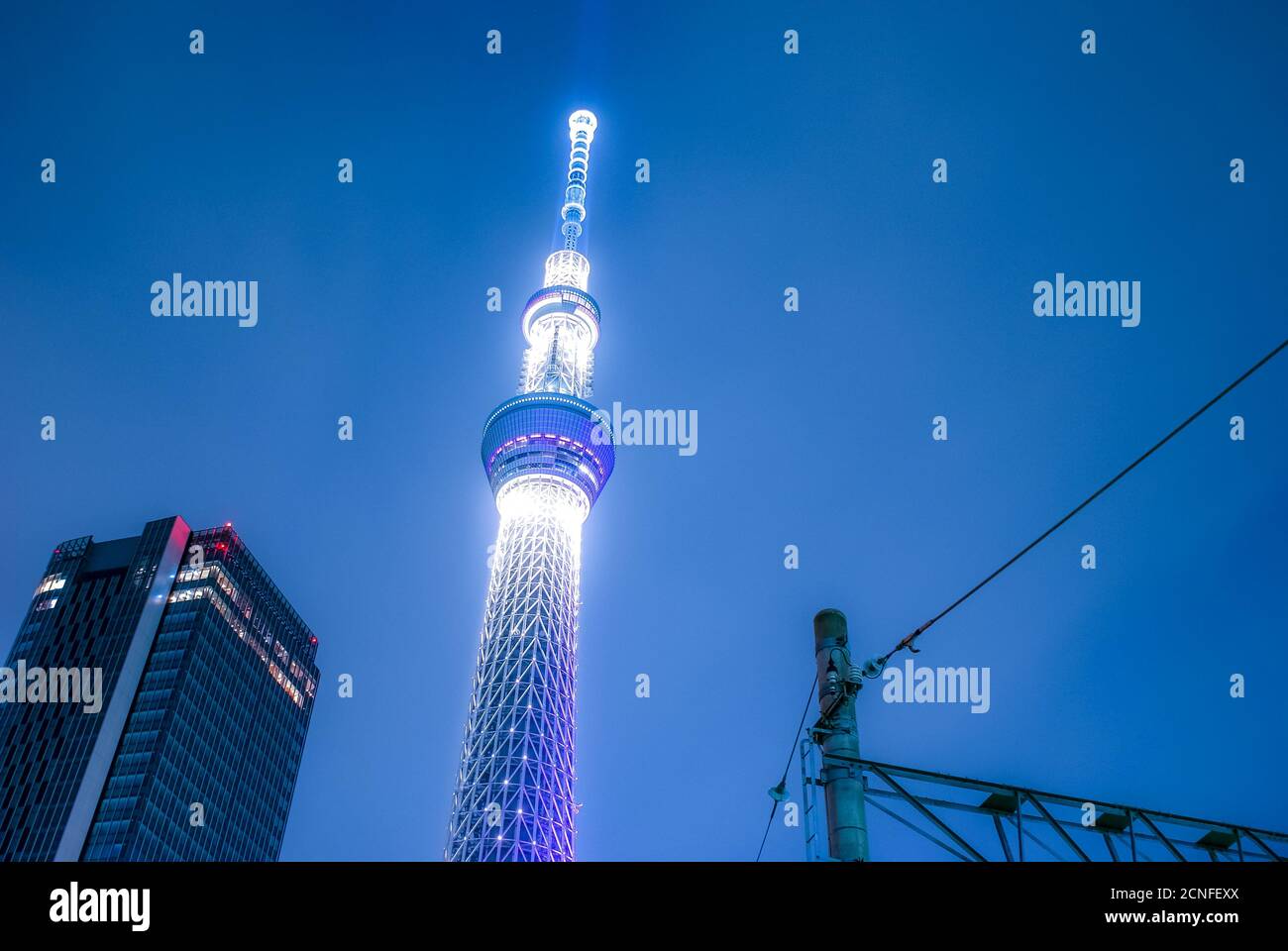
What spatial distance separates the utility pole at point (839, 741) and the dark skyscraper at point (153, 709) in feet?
348

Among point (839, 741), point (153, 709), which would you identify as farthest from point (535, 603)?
point (839, 741)

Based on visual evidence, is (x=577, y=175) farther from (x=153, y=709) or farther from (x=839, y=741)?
(x=839, y=741)

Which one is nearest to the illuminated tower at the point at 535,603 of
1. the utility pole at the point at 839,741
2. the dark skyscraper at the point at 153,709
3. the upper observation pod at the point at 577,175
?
the upper observation pod at the point at 577,175

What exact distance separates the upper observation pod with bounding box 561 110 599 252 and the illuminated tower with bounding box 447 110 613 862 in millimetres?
13133

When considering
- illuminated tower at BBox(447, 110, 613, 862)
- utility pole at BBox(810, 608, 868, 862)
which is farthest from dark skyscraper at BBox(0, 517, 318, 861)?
utility pole at BBox(810, 608, 868, 862)

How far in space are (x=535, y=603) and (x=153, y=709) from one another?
48181 mm

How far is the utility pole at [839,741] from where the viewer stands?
1725cm

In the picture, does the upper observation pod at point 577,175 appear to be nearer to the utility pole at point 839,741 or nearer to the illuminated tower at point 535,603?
the illuminated tower at point 535,603

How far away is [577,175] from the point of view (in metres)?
134

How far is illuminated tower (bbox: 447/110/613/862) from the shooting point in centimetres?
8800
